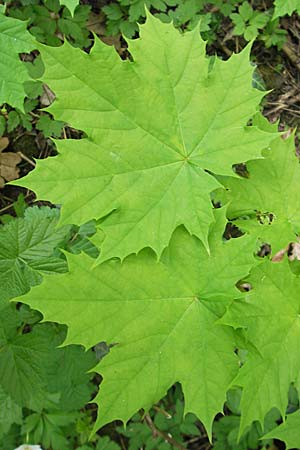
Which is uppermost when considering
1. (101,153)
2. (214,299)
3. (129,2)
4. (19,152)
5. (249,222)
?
(129,2)

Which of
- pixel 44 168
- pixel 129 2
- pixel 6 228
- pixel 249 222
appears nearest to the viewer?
pixel 44 168

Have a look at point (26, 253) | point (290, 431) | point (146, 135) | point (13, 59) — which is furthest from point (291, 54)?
point (290, 431)

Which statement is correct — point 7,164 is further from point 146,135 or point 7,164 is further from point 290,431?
point 290,431

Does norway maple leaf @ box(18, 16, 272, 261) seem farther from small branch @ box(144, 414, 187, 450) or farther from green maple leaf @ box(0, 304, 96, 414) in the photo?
small branch @ box(144, 414, 187, 450)

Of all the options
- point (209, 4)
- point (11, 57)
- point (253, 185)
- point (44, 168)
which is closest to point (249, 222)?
point (253, 185)

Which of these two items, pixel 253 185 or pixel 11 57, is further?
pixel 11 57

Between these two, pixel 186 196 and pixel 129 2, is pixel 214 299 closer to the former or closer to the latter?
pixel 186 196
